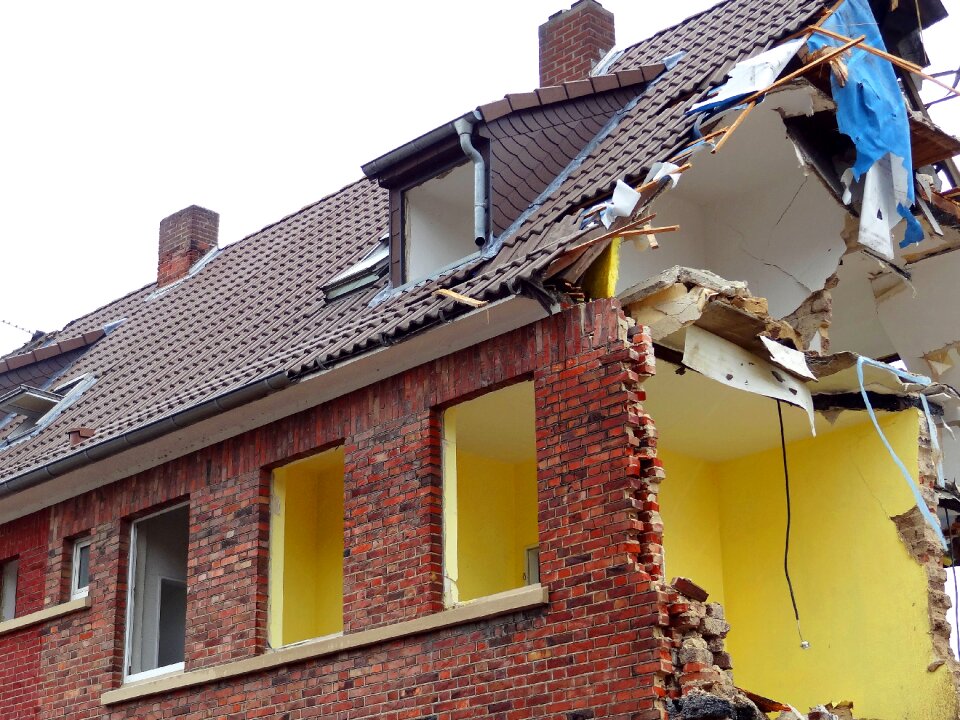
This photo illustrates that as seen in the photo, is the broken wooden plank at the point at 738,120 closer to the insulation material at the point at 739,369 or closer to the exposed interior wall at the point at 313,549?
the insulation material at the point at 739,369

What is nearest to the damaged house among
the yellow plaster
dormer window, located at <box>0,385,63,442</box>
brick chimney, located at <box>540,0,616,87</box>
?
the yellow plaster

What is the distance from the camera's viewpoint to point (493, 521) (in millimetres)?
14242

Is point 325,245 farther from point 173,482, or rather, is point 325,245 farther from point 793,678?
point 793,678

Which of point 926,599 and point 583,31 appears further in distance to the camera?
point 583,31

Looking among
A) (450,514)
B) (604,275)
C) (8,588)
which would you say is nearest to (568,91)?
(604,275)

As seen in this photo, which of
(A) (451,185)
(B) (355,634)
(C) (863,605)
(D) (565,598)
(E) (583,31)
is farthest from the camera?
(E) (583,31)

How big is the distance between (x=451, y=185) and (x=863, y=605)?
5367 millimetres

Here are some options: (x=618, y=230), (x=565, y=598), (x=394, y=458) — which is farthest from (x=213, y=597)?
(x=618, y=230)

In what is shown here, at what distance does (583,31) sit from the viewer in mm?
17094

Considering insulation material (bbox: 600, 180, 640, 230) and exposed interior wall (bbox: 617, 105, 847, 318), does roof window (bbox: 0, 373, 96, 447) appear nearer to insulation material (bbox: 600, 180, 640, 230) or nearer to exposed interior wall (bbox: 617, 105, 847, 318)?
exposed interior wall (bbox: 617, 105, 847, 318)

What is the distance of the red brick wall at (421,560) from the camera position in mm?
10219

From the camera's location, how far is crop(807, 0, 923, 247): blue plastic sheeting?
41.2ft

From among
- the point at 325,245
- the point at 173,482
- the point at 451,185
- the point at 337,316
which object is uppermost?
the point at 325,245

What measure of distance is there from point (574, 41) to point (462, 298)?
6.90 metres
